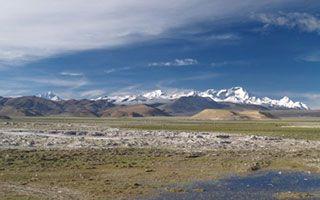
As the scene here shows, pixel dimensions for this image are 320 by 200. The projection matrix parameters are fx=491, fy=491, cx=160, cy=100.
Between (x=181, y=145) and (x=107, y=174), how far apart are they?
28427 millimetres

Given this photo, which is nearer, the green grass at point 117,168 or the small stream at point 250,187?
the small stream at point 250,187

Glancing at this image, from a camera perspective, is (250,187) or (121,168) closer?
(250,187)

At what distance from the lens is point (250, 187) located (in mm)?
32406

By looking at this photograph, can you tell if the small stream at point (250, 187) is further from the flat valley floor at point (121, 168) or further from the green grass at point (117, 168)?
the green grass at point (117, 168)

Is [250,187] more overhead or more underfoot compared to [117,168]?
more underfoot

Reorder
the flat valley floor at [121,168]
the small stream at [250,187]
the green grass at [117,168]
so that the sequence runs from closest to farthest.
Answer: the small stream at [250,187] → the flat valley floor at [121,168] → the green grass at [117,168]

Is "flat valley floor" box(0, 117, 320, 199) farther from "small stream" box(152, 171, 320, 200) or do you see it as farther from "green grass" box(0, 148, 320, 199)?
"small stream" box(152, 171, 320, 200)

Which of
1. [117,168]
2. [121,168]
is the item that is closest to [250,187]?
[121,168]

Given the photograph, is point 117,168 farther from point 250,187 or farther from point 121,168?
point 250,187

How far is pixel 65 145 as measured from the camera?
62.0 meters

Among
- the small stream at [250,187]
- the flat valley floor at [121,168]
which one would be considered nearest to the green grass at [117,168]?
the flat valley floor at [121,168]

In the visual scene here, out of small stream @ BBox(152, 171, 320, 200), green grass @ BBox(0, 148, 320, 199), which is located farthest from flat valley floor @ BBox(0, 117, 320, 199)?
small stream @ BBox(152, 171, 320, 200)

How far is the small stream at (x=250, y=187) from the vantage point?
29.1m

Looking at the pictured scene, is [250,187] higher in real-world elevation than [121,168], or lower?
lower
